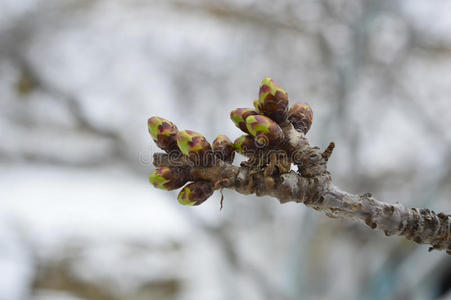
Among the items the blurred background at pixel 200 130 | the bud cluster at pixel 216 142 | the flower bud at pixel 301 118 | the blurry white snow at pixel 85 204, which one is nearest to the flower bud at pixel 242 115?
the bud cluster at pixel 216 142

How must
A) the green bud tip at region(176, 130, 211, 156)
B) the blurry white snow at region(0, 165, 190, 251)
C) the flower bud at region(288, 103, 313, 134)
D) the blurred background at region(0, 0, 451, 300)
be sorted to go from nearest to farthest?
the green bud tip at region(176, 130, 211, 156) < the flower bud at region(288, 103, 313, 134) < the blurred background at region(0, 0, 451, 300) < the blurry white snow at region(0, 165, 190, 251)

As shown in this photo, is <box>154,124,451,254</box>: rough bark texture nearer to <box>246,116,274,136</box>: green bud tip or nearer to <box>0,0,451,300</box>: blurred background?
<box>246,116,274,136</box>: green bud tip

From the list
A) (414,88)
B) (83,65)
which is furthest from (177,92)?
(414,88)

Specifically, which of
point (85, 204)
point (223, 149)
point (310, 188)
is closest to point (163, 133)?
point (223, 149)

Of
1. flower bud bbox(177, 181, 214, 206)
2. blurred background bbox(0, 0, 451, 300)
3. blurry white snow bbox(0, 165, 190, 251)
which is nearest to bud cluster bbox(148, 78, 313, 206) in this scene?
flower bud bbox(177, 181, 214, 206)

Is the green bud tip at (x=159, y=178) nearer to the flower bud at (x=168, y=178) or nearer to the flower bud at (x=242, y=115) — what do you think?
the flower bud at (x=168, y=178)

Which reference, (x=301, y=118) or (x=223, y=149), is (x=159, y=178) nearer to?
(x=223, y=149)

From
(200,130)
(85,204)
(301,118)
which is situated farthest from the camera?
(85,204)
